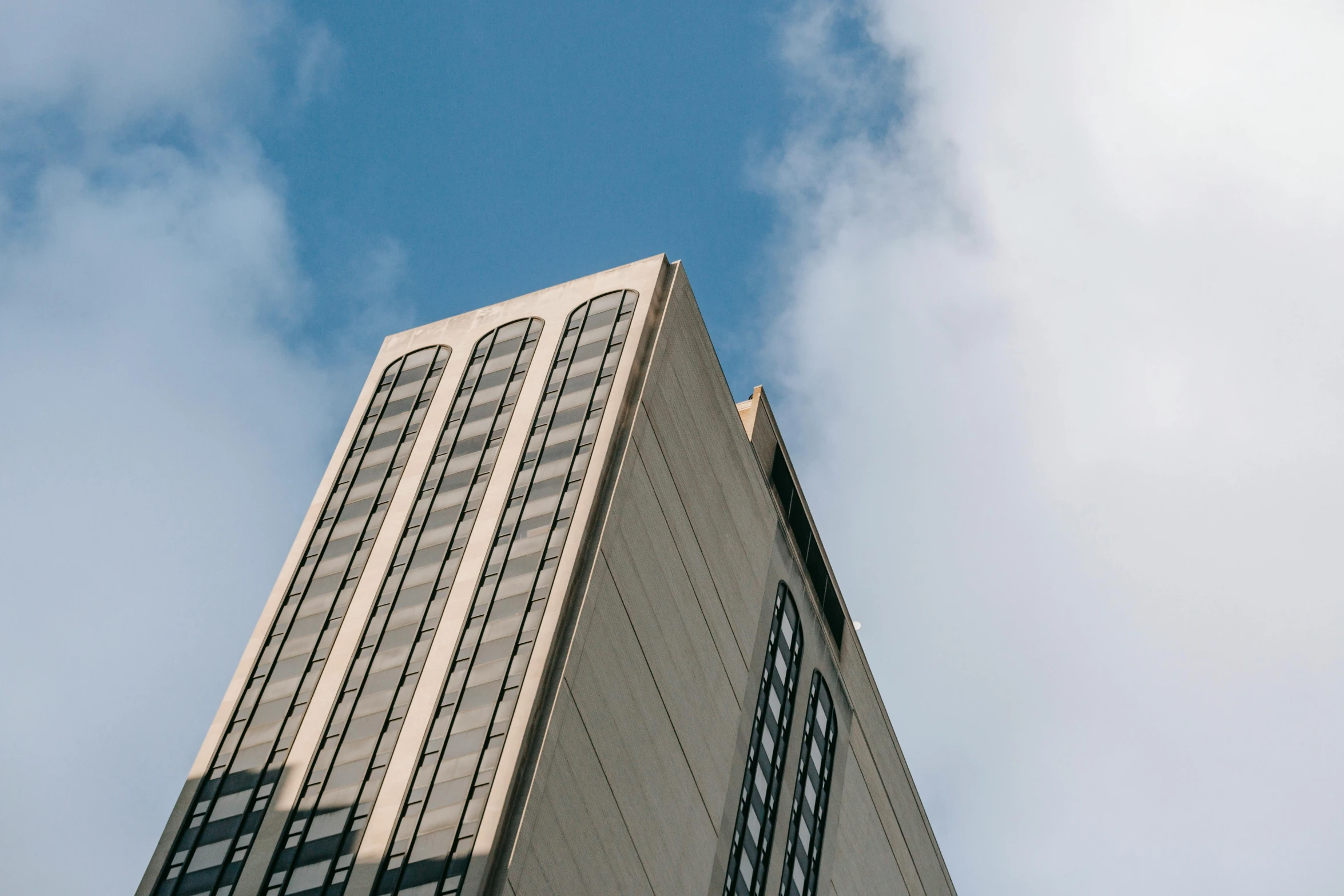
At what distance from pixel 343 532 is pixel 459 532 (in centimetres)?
749

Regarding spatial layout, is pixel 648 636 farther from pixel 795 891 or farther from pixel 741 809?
pixel 795 891

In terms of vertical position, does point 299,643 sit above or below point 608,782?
above

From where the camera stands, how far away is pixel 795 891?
94.1 meters

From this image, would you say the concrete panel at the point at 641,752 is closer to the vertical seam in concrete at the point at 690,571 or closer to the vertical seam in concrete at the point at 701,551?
the vertical seam in concrete at the point at 690,571

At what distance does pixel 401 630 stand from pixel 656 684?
11.8 meters

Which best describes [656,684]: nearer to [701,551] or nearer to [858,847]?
[701,551]

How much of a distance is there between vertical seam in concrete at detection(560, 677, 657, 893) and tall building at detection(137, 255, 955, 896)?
0.64 feet

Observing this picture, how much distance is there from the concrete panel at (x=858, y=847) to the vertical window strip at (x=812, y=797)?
0.80m

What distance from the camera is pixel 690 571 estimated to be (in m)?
87.8

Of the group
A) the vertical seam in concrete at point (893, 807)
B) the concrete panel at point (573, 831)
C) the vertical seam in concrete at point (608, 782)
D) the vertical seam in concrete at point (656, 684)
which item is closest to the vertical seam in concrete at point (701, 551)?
the vertical seam in concrete at point (656, 684)

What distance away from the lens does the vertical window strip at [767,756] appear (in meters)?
88.4

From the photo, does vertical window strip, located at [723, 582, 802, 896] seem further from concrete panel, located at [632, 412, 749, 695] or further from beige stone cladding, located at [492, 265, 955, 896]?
concrete panel, located at [632, 412, 749, 695]

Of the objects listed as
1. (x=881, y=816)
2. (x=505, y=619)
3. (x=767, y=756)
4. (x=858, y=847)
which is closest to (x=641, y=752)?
(x=505, y=619)

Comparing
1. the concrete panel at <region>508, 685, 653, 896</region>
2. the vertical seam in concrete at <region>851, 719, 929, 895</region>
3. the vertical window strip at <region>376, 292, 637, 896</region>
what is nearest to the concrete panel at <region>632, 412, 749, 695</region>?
the vertical window strip at <region>376, 292, 637, 896</region>
